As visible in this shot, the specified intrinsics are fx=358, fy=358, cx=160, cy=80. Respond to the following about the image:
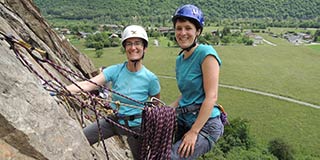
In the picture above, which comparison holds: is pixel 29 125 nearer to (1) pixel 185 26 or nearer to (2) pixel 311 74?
(1) pixel 185 26

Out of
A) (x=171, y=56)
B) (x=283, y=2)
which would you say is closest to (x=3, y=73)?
(x=171, y=56)

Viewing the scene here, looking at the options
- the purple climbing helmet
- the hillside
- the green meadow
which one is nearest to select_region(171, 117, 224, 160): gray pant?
the purple climbing helmet

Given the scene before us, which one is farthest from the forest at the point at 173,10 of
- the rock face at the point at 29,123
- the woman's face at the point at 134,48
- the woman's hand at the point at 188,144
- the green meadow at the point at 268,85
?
the rock face at the point at 29,123

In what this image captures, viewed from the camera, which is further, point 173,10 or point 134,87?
point 173,10

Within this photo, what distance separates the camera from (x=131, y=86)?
148 inches

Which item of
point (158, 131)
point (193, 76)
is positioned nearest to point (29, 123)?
point (158, 131)

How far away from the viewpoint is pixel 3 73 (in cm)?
258

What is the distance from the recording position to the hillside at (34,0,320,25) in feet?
464

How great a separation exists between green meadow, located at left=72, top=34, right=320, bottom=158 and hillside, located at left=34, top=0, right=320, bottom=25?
6759 cm

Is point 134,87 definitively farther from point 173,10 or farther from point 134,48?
point 173,10

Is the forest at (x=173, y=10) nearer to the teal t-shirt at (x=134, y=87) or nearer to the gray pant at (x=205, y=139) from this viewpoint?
the teal t-shirt at (x=134, y=87)

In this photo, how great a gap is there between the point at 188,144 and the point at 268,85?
4345 cm

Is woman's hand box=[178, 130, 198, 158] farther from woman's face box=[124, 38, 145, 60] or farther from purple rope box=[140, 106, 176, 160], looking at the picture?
woman's face box=[124, 38, 145, 60]

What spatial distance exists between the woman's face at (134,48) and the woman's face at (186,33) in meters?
0.61
